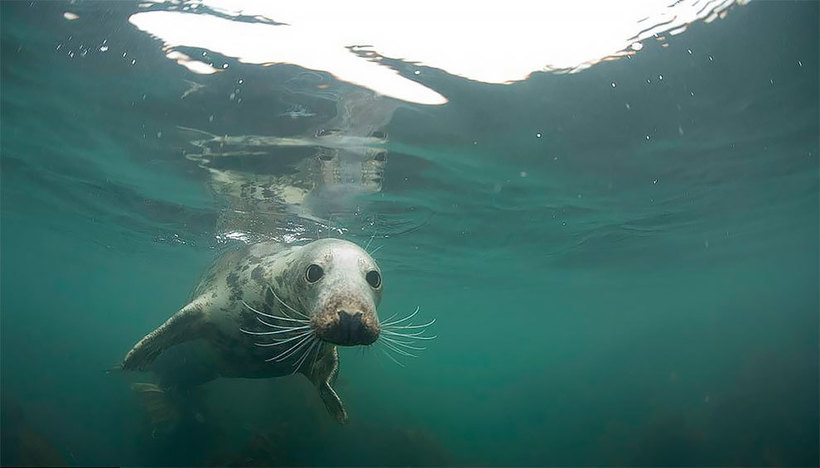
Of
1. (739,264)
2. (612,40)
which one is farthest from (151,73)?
(739,264)

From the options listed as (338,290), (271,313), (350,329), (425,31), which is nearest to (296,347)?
(271,313)

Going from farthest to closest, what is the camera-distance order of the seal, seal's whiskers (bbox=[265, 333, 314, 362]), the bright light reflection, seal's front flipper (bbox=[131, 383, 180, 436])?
seal's front flipper (bbox=[131, 383, 180, 436]) < the bright light reflection < the seal < seal's whiskers (bbox=[265, 333, 314, 362])

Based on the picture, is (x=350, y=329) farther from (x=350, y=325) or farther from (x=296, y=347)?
(x=296, y=347)

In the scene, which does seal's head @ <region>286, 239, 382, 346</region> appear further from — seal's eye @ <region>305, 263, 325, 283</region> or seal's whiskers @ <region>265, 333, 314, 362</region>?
seal's whiskers @ <region>265, 333, 314, 362</region>

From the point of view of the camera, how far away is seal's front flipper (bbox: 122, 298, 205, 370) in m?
5.33

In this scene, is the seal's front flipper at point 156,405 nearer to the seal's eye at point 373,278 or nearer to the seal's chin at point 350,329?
the seal's eye at point 373,278

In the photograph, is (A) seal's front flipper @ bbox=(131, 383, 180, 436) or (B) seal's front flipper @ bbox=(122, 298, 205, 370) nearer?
(B) seal's front flipper @ bbox=(122, 298, 205, 370)

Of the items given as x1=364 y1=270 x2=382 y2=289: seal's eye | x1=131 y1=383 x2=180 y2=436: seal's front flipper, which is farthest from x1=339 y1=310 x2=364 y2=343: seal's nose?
x1=131 y1=383 x2=180 y2=436: seal's front flipper

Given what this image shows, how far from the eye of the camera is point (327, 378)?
5559 millimetres

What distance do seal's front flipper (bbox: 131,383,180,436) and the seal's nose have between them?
22.5 ft

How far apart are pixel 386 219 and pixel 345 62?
715cm

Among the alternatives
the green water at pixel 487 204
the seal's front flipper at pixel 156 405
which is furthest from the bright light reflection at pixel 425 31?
the seal's front flipper at pixel 156 405

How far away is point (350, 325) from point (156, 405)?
707cm

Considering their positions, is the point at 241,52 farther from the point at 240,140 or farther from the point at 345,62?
the point at 240,140
